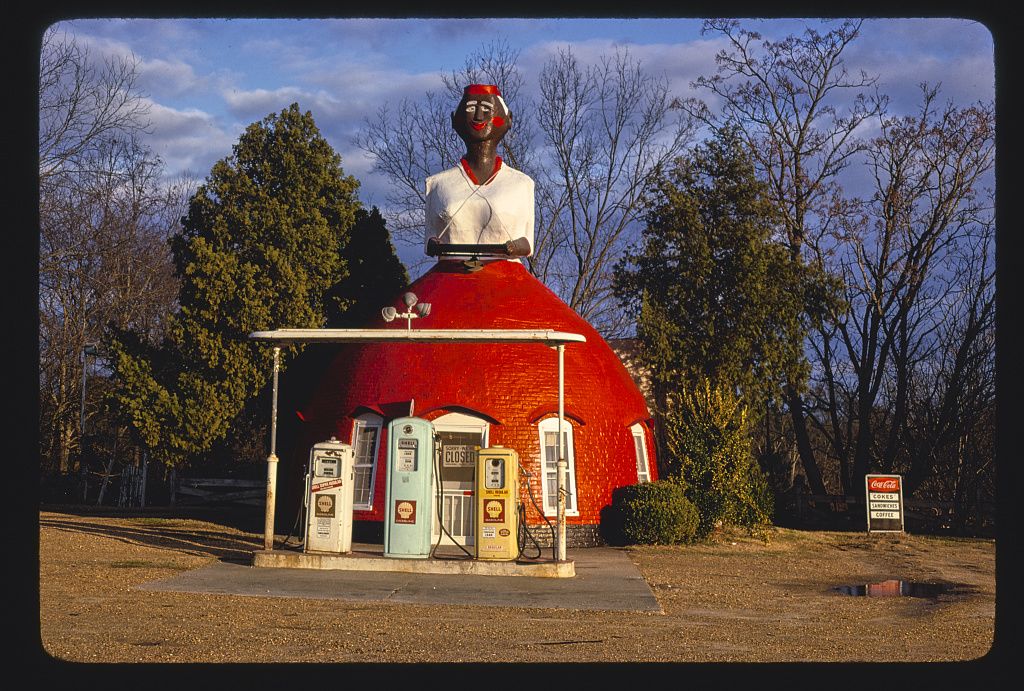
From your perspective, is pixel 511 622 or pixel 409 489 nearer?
pixel 511 622

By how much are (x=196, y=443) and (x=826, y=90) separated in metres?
24.4

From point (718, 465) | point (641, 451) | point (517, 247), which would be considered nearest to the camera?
point (517, 247)

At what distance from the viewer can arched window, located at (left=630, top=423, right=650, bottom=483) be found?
22.5m

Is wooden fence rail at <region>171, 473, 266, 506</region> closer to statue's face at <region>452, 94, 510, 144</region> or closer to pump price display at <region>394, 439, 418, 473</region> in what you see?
statue's face at <region>452, 94, 510, 144</region>

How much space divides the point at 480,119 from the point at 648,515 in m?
8.96

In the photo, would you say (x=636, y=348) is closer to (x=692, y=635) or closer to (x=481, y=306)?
(x=481, y=306)

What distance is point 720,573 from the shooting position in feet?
55.7

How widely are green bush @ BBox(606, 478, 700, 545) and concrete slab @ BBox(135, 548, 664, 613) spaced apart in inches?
160

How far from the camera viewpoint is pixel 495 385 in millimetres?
20375

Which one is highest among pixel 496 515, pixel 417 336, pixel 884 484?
pixel 417 336

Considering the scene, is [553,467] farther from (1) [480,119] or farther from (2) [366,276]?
(2) [366,276]

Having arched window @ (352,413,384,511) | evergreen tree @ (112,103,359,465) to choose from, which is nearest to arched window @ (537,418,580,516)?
arched window @ (352,413,384,511)

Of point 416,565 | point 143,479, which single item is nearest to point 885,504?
point 416,565

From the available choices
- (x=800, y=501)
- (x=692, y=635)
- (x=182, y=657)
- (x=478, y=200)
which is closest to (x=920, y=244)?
(x=800, y=501)
